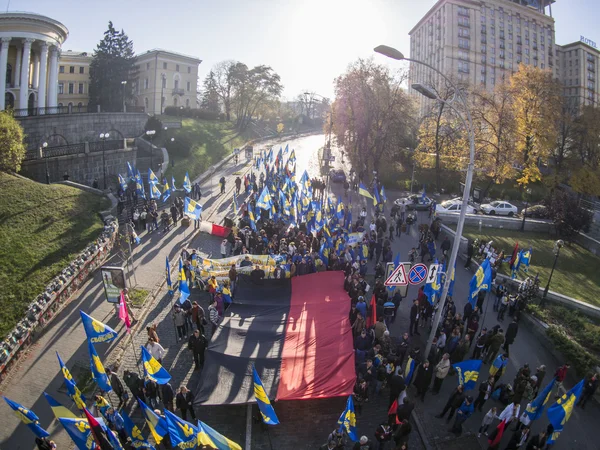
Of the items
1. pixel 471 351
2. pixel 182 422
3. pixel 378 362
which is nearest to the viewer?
pixel 182 422

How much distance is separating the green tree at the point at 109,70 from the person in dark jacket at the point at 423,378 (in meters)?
58.3

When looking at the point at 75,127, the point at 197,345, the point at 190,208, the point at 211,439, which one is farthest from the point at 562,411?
the point at 75,127

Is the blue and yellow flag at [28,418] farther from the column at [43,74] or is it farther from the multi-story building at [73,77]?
the multi-story building at [73,77]

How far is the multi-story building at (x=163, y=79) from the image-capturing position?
7375cm

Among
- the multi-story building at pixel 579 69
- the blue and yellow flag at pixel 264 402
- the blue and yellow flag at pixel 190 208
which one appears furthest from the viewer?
the multi-story building at pixel 579 69

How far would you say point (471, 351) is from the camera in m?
14.6

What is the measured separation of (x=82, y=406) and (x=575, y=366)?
47.5 feet

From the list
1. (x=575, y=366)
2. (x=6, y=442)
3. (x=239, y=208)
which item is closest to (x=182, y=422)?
(x=6, y=442)

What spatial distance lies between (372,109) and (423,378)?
30.5 meters

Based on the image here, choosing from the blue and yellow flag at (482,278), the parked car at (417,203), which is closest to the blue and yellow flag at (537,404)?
the blue and yellow flag at (482,278)

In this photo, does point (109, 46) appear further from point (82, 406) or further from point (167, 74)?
point (82, 406)

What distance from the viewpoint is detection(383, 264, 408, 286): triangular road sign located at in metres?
14.9

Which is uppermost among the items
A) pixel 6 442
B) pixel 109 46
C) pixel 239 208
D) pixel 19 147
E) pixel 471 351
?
pixel 109 46

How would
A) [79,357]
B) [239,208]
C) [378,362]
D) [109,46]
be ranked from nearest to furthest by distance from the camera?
[378,362] → [79,357] → [239,208] → [109,46]
